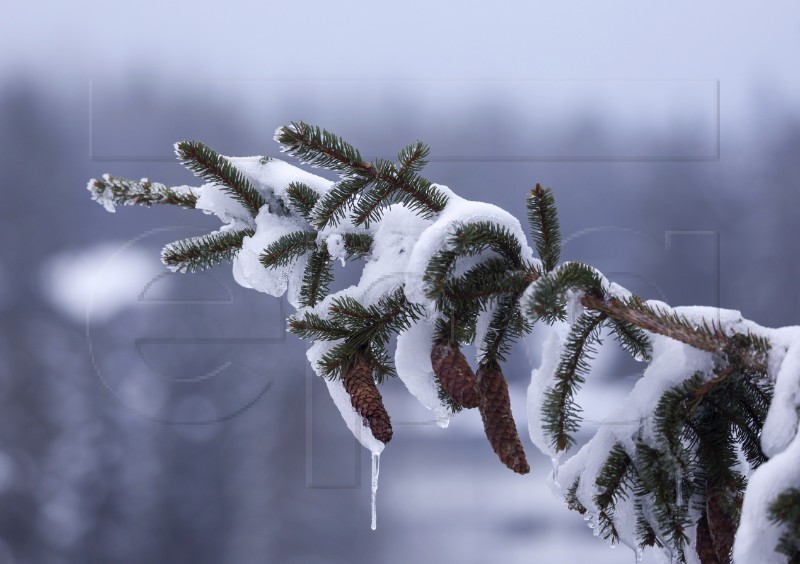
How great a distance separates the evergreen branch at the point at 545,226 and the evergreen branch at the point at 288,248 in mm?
206

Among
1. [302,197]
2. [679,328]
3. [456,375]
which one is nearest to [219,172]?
[302,197]

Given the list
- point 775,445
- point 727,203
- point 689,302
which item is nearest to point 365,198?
point 775,445

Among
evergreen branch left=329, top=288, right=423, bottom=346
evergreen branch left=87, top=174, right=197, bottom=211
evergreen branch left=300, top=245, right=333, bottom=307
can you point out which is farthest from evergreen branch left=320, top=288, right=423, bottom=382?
evergreen branch left=87, top=174, right=197, bottom=211

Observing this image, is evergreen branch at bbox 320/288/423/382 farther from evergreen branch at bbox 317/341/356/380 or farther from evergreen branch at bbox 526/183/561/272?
evergreen branch at bbox 526/183/561/272

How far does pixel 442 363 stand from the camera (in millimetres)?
467

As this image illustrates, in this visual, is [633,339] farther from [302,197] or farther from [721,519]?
[302,197]

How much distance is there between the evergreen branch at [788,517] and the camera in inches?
12.8

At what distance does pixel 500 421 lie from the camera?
48 cm

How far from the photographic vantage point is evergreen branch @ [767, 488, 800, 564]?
32 cm

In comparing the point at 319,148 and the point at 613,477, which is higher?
the point at 319,148

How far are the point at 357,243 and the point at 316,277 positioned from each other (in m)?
0.06

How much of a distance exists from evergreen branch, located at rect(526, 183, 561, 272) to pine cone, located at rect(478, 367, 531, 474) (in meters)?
0.10

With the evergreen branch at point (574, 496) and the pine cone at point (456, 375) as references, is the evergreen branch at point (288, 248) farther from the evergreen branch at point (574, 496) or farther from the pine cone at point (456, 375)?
the evergreen branch at point (574, 496)

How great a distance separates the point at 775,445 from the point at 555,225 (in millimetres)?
215
